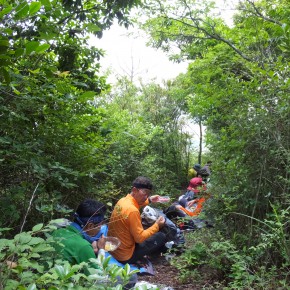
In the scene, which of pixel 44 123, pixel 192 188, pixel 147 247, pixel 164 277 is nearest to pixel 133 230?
pixel 147 247

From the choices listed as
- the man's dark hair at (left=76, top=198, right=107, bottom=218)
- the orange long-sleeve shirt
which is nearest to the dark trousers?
the orange long-sleeve shirt

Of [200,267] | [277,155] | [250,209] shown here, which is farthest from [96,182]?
[277,155]

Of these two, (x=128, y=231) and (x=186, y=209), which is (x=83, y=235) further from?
(x=186, y=209)

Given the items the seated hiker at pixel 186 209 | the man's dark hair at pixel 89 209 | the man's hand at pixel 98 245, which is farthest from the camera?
the seated hiker at pixel 186 209

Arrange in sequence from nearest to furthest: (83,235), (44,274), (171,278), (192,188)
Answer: (44,274) < (83,235) < (171,278) < (192,188)

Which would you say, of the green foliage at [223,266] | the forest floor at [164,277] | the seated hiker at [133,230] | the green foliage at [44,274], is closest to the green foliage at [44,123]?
the seated hiker at [133,230]

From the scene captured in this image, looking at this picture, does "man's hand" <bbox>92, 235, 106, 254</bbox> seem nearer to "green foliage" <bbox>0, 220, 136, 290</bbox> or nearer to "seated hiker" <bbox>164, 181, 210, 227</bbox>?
"green foliage" <bbox>0, 220, 136, 290</bbox>

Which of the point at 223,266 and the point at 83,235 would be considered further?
the point at 223,266

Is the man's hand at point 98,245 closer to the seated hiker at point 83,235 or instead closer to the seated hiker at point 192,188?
the seated hiker at point 83,235

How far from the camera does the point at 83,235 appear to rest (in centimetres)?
313

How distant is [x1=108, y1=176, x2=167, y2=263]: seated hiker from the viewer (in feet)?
13.4

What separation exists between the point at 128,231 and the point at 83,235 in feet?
3.73

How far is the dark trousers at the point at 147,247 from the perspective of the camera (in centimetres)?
435

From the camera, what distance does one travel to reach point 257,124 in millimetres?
3768
